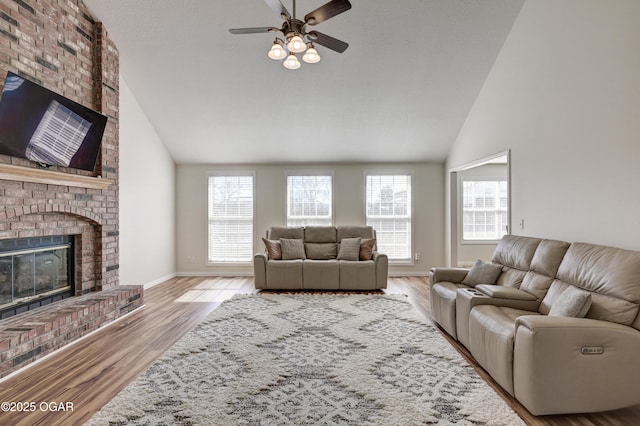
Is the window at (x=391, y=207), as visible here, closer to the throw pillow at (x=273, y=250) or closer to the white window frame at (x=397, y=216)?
the white window frame at (x=397, y=216)

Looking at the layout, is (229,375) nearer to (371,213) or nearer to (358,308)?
(358,308)

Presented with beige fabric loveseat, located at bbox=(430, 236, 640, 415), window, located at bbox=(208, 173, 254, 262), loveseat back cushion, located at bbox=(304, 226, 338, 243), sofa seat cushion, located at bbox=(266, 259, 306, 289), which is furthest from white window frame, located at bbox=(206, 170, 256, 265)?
beige fabric loveseat, located at bbox=(430, 236, 640, 415)

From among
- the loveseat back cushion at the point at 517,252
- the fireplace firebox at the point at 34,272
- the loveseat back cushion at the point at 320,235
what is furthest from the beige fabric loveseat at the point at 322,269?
the fireplace firebox at the point at 34,272

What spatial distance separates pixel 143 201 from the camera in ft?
19.4

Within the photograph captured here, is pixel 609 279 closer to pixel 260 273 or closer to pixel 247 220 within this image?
pixel 260 273

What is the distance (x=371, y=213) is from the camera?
24.1 feet

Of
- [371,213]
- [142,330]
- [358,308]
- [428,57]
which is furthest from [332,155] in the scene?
[142,330]

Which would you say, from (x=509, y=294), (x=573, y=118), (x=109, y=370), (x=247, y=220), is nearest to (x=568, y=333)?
(x=509, y=294)

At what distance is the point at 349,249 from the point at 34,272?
14.1 ft

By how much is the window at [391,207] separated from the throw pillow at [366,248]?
1111 mm

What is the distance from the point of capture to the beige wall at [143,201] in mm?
5348

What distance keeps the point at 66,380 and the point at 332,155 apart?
213 inches

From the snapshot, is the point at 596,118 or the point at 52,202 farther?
the point at 52,202

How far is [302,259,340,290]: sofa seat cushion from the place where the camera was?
5.89 meters
